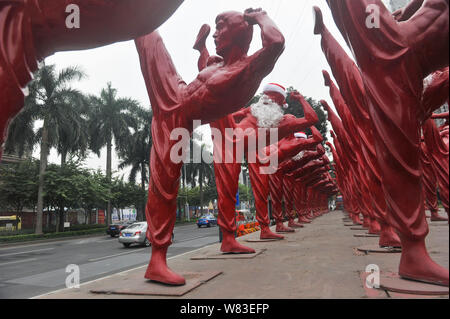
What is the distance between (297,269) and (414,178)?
192cm

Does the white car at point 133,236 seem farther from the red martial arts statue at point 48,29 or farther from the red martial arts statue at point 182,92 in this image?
the red martial arts statue at point 48,29

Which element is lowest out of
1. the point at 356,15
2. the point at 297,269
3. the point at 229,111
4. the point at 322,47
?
the point at 297,269

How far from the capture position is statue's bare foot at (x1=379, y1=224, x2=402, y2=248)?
5031 millimetres

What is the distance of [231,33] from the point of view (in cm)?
430

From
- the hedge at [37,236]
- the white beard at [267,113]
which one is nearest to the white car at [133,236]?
the hedge at [37,236]

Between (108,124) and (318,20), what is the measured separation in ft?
79.9

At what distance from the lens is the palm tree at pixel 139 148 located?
28.2 metres

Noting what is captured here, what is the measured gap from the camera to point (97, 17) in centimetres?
227

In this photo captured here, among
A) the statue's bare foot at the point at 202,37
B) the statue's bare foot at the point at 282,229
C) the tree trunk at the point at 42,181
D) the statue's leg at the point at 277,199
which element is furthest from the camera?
the tree trunk at the point at 42,181

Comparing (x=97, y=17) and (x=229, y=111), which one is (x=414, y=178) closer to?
(x=229, y=111)

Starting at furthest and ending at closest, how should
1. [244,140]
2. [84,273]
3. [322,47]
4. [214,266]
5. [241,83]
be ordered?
1. [84,273]
2. [244,140]
3. [322,47]
4. [214,266]
5. [241,83]

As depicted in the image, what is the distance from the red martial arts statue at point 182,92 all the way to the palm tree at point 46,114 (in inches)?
736

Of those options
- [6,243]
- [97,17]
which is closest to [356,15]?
[97,17]

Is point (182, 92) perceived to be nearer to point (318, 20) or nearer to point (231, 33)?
point (231, 33)
